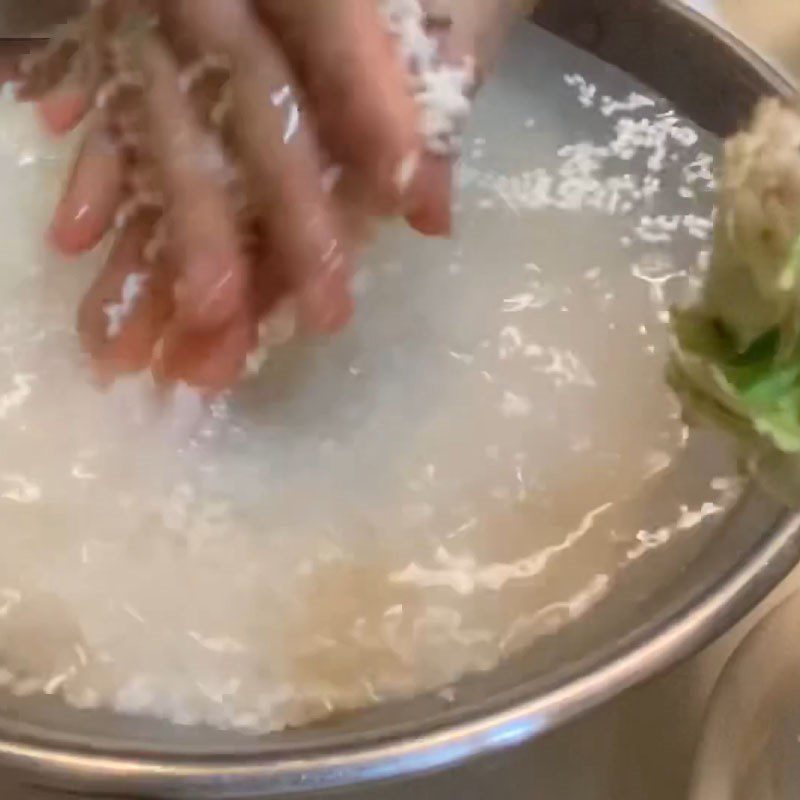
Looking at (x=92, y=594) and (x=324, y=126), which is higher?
(x=324, y=126)

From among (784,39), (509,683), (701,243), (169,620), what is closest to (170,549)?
(169,620)

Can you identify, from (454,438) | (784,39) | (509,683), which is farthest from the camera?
(784,39)

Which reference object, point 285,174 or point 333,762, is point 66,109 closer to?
point 285,174

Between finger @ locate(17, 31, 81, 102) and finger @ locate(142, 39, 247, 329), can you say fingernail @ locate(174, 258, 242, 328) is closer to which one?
finger @ locate(142, 39, 247, 329)

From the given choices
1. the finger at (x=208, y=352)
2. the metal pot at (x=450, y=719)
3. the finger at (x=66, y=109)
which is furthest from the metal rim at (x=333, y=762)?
the finger at (x=66, y=109)

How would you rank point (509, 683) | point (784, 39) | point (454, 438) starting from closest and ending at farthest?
1. point (509, 683)
2. point (454, 438)
3. point (784, 39)

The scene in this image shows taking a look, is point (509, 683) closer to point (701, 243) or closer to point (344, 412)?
point (344, 412)

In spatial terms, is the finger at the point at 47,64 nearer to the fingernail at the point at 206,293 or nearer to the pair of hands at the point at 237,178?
the pair of hands at the point at 237,178

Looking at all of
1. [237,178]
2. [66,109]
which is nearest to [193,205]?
[237,178]

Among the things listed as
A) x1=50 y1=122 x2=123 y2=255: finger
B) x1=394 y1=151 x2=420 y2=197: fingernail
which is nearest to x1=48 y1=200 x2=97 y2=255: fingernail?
x1=50 y1=122 x2=123 y2=255: finger
